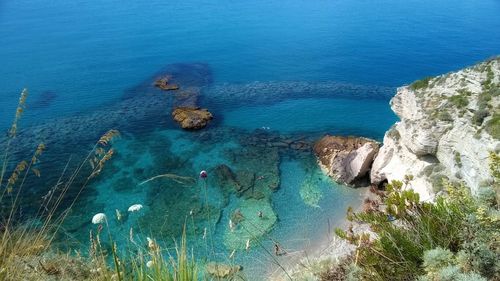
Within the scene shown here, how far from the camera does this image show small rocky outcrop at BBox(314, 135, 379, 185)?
68.2 ft

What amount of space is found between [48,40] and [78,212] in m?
33.0

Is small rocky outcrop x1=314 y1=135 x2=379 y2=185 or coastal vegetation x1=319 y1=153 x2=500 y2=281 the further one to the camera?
small rocky outcrop x1=314 y1=135 x2=379 y2=185


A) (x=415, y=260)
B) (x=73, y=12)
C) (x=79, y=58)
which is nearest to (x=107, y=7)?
(x=73, y=12)

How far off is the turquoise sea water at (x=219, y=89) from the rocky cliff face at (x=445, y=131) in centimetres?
328

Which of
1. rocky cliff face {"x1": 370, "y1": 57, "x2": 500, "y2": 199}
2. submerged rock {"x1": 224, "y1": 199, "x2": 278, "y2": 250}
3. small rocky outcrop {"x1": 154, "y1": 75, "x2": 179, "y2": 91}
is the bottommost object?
submerged rock {"x1": 224, "y1": 199, "x2": 278, "y2": 250}

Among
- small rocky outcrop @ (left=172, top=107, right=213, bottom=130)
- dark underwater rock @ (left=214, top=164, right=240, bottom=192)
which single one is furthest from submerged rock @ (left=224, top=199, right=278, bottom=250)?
small rocky outcrop @ (left=172, top=107, right=213, bottom=130)

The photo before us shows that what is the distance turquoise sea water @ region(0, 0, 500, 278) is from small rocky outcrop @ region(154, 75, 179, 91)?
0.98 meters

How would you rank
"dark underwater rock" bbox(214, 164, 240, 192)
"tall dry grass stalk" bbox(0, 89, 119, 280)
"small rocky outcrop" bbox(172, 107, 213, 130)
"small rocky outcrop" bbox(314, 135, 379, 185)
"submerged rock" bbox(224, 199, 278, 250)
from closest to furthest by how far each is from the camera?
"tall dry grass stalk" bbox(0, 89, 119, 280) < "submerged rock" bbox(224, 199, 278, 250) < "dark underwater rock" bbox(214, 164, 240, 192) < "small rocky outcrop" bbox(314, 135, 379, 185) < "small rocky outcrop" bbox(172, 107, 213, 130)

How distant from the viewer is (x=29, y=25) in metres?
48.0

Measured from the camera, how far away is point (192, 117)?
26938 mm

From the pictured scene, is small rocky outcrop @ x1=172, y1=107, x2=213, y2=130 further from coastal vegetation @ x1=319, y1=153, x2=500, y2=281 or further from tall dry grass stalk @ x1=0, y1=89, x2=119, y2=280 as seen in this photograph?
coastal vegetation @ x1=319, y1=153, x2=500, y2=281

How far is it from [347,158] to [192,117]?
11419 mm

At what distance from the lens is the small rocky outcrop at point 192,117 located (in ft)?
86.3

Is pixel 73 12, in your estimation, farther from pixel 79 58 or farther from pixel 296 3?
pixel 296 3
